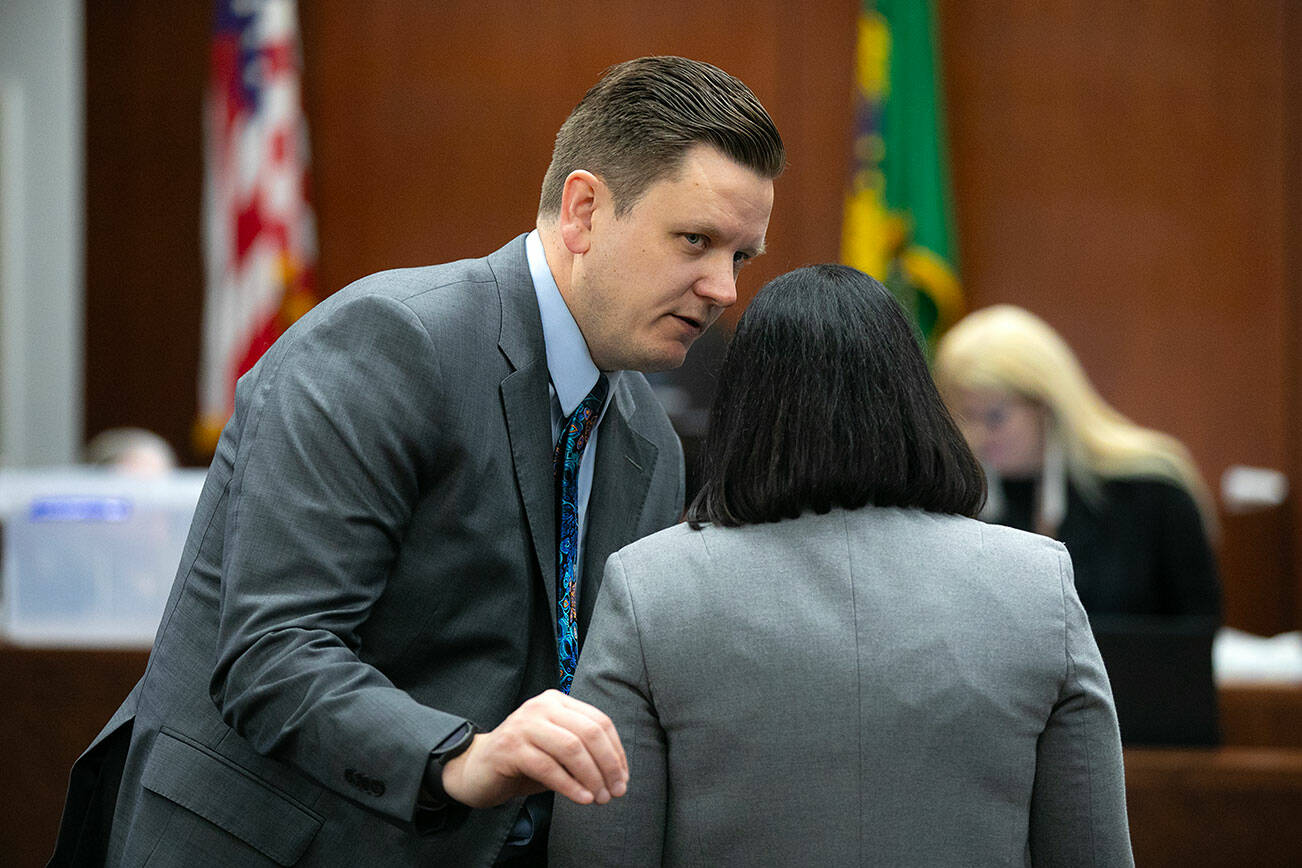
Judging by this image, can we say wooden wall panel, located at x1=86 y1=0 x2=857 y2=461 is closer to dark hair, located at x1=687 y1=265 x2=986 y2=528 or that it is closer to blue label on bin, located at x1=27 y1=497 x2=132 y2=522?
blue label on bin, located at x1=27 y1=497 x2=132 y2=522

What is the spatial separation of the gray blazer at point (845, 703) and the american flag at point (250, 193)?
4063 millimetres

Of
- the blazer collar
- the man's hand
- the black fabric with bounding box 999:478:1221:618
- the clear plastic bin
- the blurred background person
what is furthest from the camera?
the blurred background person

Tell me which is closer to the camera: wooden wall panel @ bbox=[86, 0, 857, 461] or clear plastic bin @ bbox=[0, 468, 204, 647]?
clear plastic bin @ bbox=[0, 468, 204, 647]

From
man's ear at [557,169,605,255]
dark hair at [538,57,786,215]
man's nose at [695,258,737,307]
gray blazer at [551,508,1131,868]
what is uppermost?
dark hair at [538,57,786,215]

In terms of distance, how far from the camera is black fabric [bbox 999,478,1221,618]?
3.34m

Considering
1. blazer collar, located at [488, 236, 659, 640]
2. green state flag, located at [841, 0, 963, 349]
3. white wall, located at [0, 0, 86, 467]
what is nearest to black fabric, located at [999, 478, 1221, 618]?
green state flag, located at [841, 0, 963, 349]

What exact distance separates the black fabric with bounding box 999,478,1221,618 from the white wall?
4.21 metres

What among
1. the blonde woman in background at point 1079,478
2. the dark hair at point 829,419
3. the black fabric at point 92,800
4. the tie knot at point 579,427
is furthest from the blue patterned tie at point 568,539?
the blonde woman in background at point 1079,478

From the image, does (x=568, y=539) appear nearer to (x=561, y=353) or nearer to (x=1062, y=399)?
(x=561, y=353)

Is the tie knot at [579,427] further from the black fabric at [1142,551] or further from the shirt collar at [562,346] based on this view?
the black fabric at [1142,551]

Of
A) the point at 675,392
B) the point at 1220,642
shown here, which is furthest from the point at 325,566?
the point at 675,392

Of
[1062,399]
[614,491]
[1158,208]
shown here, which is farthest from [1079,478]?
[1158,208]

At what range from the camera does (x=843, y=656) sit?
1.28m

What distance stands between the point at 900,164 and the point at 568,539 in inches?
159
